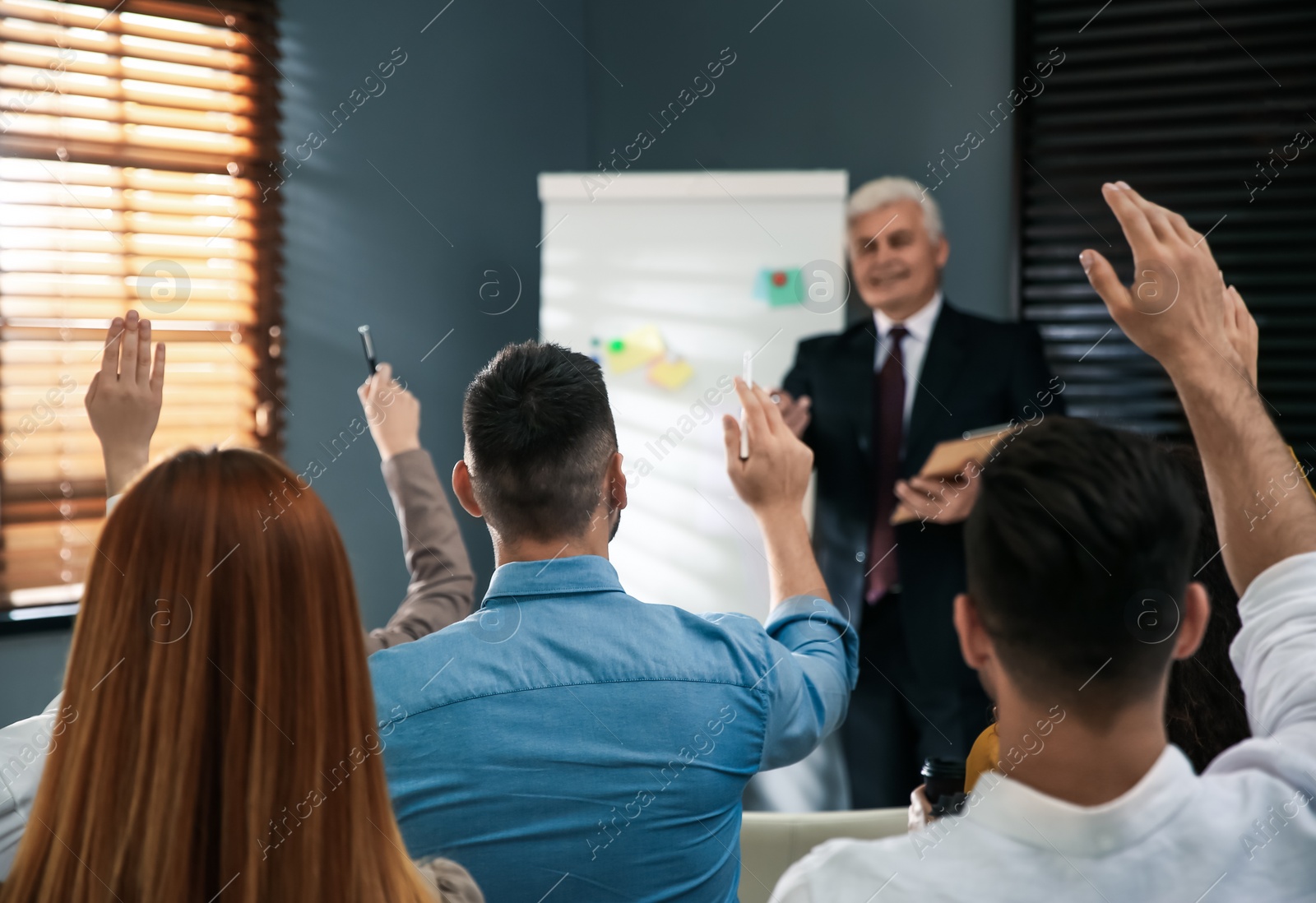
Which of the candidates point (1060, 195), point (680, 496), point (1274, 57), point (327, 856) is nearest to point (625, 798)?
point (327, 856)

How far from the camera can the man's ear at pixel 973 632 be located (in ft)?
2.21

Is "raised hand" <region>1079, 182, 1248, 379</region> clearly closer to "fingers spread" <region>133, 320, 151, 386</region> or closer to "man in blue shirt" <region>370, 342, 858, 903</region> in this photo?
"man in blue shirt" <region>370, 342, 858, 903</region>

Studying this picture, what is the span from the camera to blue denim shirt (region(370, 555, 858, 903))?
100 centimetres

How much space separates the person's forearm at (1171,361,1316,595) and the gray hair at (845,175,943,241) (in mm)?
2149

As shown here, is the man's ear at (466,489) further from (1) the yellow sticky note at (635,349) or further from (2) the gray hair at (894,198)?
(2) the gray hair at (894,198)

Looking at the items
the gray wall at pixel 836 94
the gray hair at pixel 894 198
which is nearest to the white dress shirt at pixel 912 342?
the gray hair at pixel 894 198

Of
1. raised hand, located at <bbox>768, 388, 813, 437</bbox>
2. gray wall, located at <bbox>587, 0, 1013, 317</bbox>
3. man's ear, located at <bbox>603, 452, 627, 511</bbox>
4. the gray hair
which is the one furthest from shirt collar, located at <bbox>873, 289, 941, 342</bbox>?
man's ear, located at <bbox>603, 452, 627, 511</bbox>

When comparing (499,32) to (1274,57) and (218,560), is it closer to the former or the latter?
(1274,57)

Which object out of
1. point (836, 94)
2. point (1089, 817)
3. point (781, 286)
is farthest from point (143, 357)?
point (836, 94)

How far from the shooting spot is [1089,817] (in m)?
0.59

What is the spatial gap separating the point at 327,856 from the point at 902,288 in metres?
2.36

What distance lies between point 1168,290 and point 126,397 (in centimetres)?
110

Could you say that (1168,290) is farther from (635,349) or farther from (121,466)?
(635,349)

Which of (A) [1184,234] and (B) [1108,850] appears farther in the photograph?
(A) [1184,234]
